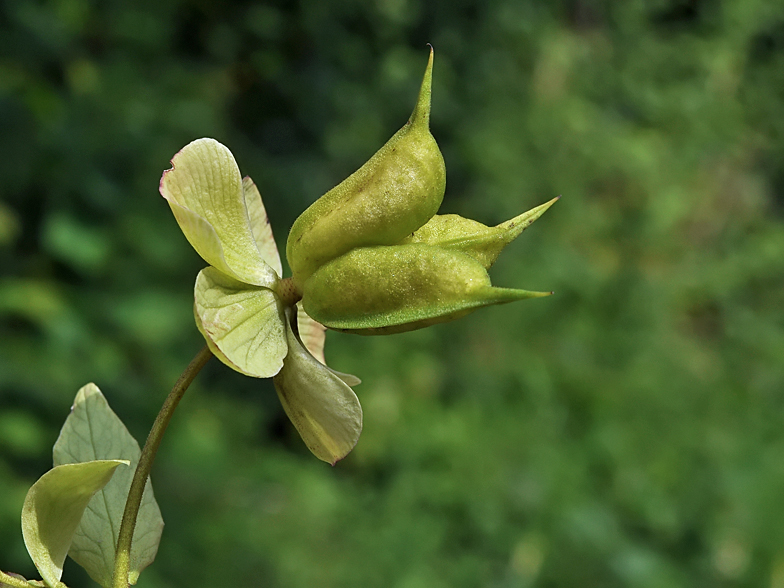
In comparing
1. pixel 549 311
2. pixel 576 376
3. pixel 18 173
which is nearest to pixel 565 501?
pixel 576 376

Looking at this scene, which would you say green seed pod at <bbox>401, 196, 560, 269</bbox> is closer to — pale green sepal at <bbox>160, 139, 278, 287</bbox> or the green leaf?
pale green sepal at <bbox>160, 139, 278, 287</bbox>

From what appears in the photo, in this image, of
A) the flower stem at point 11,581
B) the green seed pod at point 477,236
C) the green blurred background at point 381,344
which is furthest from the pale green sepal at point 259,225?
the green blurred background at point 381,344

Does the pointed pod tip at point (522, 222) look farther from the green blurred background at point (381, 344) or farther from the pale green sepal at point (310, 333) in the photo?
the green blurred background at point (381, 344)

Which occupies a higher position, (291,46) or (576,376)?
(291,46)

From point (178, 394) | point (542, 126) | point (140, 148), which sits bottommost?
point (542, 126)

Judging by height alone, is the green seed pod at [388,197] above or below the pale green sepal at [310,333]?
above

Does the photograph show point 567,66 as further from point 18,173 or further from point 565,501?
point 18,173
